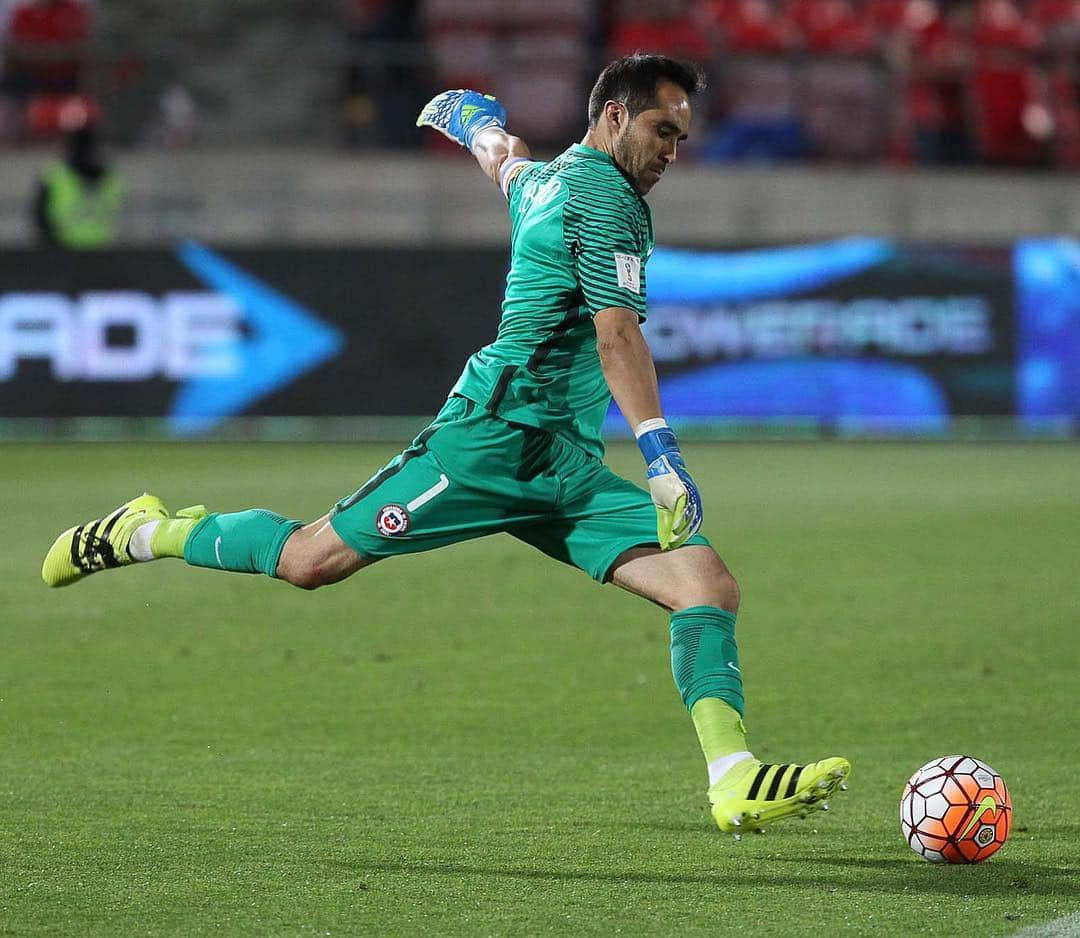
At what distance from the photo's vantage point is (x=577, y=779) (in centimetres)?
639

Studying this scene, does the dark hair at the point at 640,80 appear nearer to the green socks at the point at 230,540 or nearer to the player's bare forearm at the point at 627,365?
the player's bare forearm at the point at 627,365

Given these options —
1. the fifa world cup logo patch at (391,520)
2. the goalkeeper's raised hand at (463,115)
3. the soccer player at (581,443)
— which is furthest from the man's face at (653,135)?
the goalkeeper's raised hand at (463,115)

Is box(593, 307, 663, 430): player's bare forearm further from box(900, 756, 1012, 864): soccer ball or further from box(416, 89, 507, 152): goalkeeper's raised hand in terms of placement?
box(416, 89, 507, 152): goalkeeper's raised hand

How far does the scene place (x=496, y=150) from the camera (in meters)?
6.51

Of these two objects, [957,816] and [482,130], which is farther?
[482,130]

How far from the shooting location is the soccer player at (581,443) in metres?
5.30

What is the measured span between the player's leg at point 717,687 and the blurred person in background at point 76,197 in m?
15.7

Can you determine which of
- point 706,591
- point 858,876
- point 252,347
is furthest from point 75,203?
point 858,876

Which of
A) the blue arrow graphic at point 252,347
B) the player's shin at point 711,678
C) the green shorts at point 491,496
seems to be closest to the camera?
the player's shin at point 711,678

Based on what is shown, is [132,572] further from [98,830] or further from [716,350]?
[716,350]

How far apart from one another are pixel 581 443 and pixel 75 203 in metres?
15.6

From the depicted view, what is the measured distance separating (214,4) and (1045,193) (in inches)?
400

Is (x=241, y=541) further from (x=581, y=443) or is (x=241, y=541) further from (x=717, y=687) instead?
(x=717, y=687)

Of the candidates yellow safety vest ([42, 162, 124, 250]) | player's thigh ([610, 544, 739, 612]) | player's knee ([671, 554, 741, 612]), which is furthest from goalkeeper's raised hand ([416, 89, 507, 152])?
yellow safety vest ([42, 162, 124, 250])
